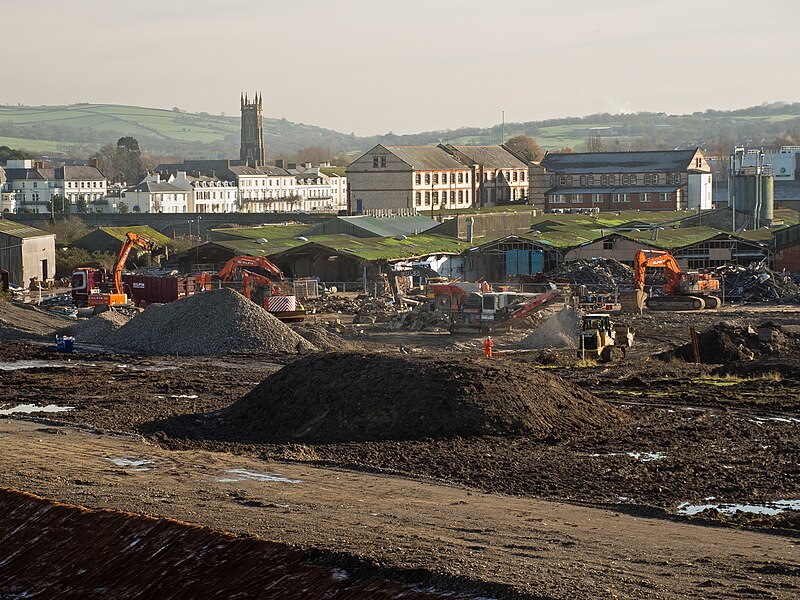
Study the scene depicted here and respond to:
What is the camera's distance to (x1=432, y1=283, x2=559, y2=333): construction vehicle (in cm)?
4550

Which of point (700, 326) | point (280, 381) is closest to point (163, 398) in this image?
point (280, 381)

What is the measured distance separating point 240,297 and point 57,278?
31.3m

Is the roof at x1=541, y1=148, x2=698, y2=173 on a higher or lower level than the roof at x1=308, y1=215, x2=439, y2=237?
higher

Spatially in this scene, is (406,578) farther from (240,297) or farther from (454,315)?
(454,315)

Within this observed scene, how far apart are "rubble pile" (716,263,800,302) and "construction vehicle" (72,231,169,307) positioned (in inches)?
1036

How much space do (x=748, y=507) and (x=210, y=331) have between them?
81.0ft

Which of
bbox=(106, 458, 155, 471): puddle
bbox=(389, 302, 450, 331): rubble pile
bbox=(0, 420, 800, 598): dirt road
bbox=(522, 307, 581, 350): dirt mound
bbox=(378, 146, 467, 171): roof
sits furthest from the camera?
bbox=(378, 146, 467, 171): roof

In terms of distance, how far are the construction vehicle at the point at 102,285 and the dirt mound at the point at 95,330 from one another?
729 cm

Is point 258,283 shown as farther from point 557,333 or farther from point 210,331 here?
point 557,333

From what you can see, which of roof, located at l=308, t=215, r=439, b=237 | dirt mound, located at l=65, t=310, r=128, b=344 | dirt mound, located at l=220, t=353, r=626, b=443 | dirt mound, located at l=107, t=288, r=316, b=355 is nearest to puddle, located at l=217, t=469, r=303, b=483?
dirt mound, located at l=220, t=353, r=626, b=443

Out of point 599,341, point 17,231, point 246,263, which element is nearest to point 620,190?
point 17,231

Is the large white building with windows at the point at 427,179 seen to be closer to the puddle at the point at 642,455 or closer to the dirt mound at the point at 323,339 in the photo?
the dirt mound at the point at 323,339

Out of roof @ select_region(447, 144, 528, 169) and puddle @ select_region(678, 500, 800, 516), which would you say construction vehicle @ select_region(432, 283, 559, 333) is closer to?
puddle @ select_region(678, 500, 800, 516)

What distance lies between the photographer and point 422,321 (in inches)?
1868
